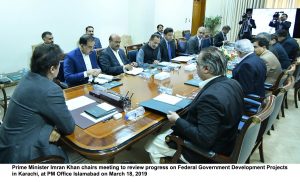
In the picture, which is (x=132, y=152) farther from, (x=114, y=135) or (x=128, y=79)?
(x=114, y=135)

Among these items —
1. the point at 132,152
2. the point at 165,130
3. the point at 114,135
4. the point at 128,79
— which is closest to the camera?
the point at 114,135

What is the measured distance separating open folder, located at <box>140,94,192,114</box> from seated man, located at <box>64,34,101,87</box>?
40.1 inches

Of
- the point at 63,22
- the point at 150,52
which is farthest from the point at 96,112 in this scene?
the point at 63,22

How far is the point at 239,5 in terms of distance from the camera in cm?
838

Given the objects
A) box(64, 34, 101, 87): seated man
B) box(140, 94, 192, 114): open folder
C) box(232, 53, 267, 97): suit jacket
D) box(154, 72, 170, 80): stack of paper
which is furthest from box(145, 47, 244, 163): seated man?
box(64, 34, 101, 87): seated man

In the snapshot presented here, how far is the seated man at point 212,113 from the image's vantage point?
54.1 inches

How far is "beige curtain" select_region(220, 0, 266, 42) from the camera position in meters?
8.23

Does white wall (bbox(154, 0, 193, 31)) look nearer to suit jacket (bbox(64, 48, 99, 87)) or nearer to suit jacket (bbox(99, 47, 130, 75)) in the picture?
suit jacket (bbox(99, 47, 130, 75))

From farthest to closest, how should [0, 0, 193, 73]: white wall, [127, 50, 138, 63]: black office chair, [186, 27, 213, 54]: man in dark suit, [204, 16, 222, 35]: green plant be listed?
[204, 16, 222, 35]: green plant < [186, 27, 213, 54]: man in dark suit < [0, 0, 193, 73]: white wall < [127, 50, 138, 63]: black office chair

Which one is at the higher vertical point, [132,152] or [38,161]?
[38,161]

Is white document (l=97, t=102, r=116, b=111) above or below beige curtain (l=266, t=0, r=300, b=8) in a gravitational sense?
below

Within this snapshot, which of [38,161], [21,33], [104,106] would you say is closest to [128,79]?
[104,106]

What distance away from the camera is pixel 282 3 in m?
7.69

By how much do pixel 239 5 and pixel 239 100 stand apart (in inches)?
316
